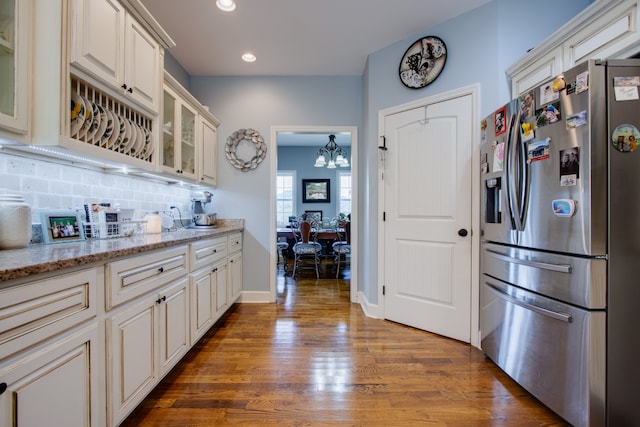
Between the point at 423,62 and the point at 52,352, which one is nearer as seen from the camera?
the point at 52,352

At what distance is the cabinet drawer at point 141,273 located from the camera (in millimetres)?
1196

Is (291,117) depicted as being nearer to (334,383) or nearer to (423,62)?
(423,62)

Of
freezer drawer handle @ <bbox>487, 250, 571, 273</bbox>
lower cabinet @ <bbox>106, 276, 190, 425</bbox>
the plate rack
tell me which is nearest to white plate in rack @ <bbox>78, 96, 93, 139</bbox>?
the plate rack

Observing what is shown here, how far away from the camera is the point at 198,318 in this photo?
2066 mm

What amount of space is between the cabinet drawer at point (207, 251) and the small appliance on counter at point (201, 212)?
45 cm

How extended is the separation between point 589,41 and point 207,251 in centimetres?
282

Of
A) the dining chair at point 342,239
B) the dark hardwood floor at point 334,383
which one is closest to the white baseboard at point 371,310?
the dark hardwood floor at point 334,383

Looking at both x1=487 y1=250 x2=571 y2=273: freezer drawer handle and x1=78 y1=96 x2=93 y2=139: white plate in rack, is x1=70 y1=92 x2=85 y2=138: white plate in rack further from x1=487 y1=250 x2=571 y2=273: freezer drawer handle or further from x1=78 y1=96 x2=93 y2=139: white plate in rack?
x1=487 y1=250 x2=571 y2=273: freezer drawer handle

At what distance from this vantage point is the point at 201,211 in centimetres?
317

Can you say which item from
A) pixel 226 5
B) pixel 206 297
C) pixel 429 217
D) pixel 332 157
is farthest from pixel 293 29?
pixel 332 157

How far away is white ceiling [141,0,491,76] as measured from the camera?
7.30 ft

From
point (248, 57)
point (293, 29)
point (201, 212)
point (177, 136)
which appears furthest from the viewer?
point (201, 212)

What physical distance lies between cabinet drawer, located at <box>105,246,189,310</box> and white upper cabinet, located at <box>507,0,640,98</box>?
263cm

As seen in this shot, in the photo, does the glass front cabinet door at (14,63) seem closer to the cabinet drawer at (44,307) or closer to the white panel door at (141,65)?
the white panel door at (141,65)
